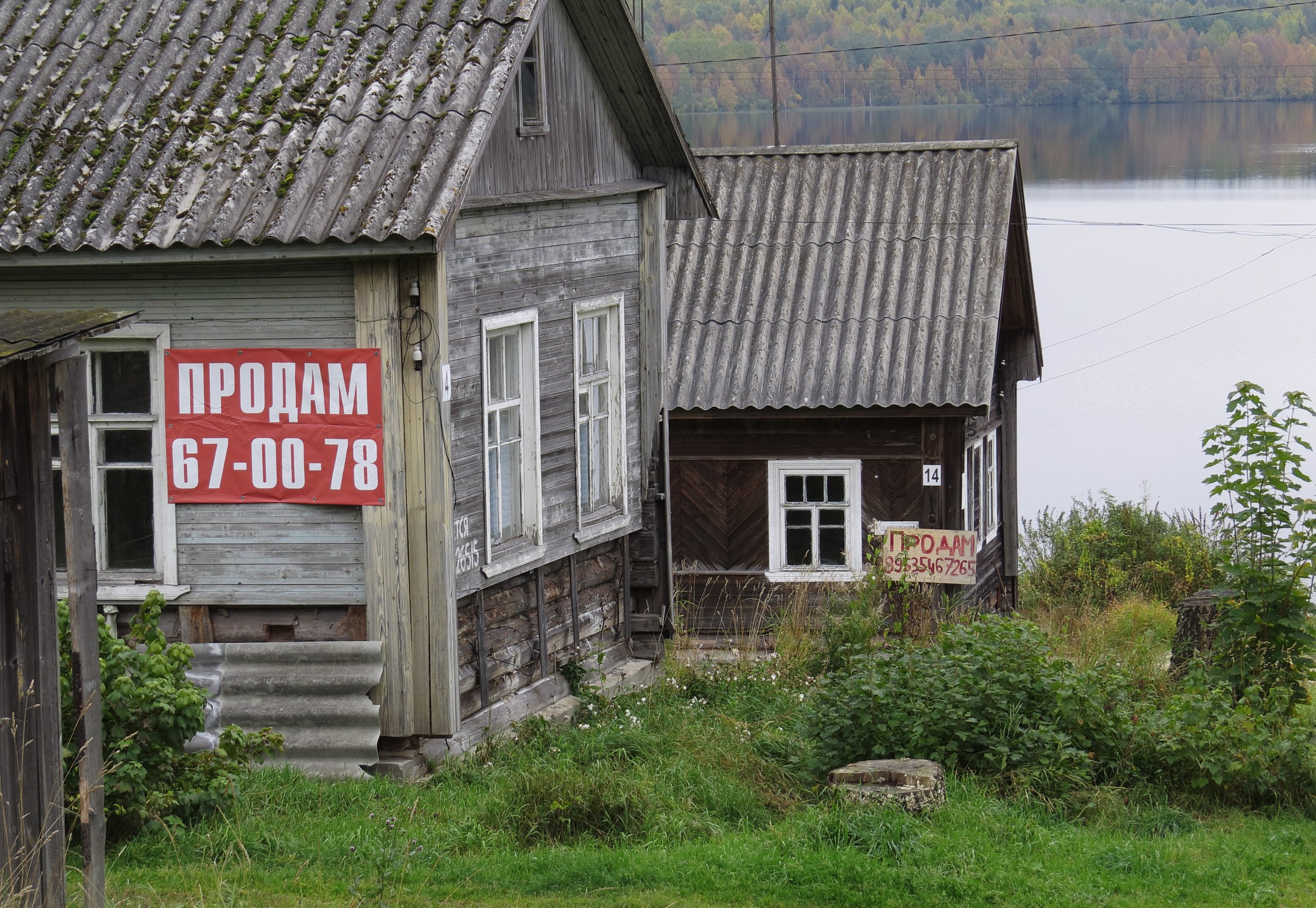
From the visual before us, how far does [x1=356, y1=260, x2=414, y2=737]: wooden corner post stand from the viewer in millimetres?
8836

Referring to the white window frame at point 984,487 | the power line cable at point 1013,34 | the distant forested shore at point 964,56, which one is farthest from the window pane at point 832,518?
the distant forested shore at point 964,56

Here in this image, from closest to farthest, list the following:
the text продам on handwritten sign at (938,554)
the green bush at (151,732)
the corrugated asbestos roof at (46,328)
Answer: the corrugated asbestos roof at (46,328), the green bush at (151,732), the text продам on handwritten sign at (938,554)

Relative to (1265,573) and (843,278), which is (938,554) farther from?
(1265,573)

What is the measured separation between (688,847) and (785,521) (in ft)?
31.5

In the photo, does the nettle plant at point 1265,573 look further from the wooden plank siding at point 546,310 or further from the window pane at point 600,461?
the window pane at point 600,461

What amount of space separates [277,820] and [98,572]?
7.63ft

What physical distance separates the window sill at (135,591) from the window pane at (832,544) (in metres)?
8.69

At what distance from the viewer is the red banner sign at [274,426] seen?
8922 mm

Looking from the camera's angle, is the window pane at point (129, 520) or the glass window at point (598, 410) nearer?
the window pane at point (129, 520)

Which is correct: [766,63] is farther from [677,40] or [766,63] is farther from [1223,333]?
[1223,333]

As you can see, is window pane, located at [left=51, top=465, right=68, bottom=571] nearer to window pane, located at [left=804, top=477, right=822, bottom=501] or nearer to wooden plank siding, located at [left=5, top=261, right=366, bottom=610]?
wooden plank siding, located at [left=5, top=261, right=366, bottom=610]

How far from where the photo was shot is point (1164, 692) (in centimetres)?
998

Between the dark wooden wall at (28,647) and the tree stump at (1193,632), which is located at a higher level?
the dark wooden wall at (28,647)

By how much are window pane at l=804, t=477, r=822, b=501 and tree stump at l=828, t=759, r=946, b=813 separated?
28.7ft
